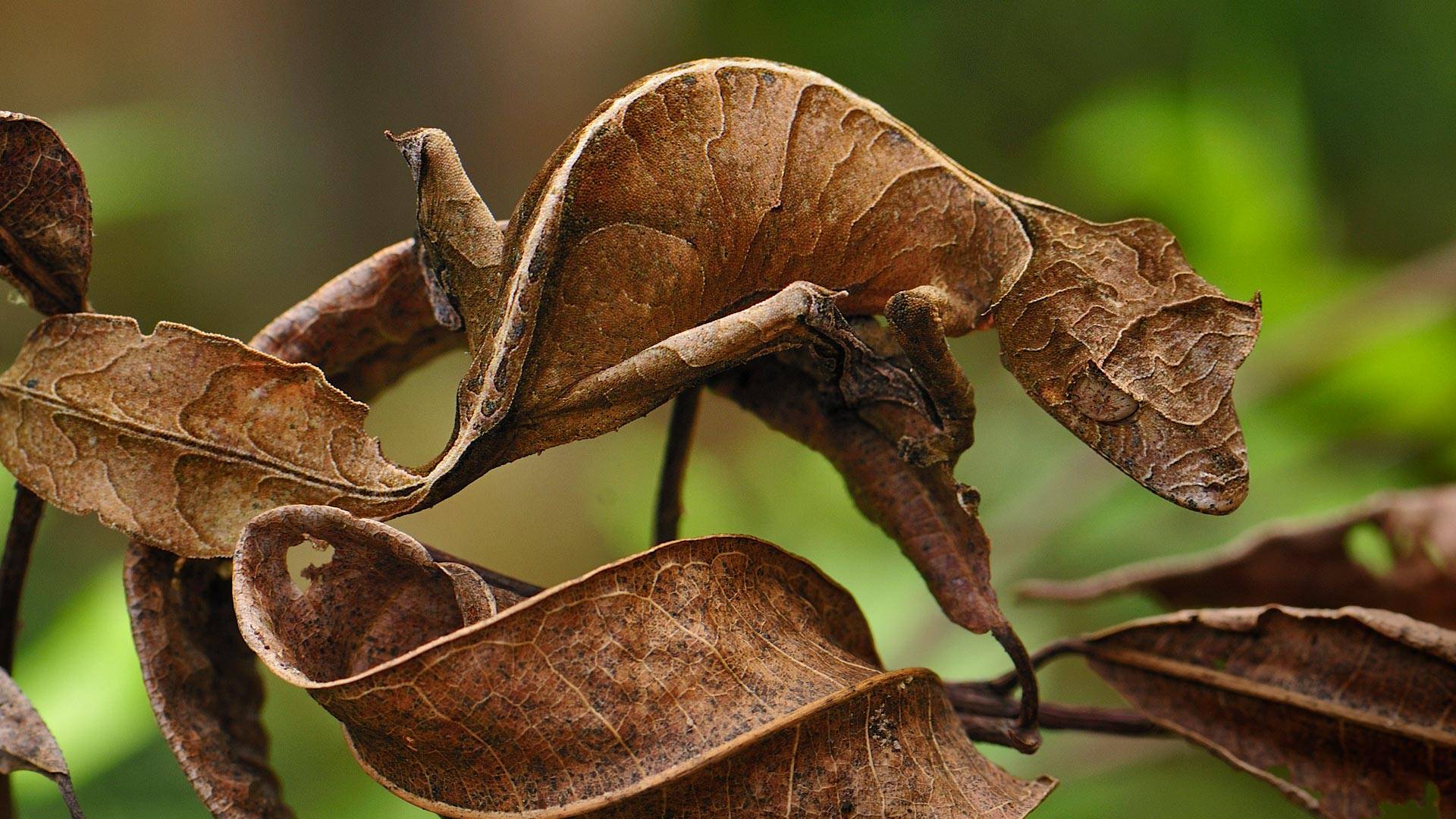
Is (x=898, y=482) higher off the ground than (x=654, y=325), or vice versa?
(x=654, y=325)

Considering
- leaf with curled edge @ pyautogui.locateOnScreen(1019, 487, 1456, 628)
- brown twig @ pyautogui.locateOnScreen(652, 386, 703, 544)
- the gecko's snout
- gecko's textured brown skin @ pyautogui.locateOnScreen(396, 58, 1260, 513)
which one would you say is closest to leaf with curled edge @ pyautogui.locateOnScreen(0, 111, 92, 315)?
gecko's textured brown skin @ pyautogui.locateOnScreen(396, 58, 1260, 513)

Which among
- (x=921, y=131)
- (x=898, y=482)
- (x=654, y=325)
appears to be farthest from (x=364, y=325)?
(x=921, y=131)

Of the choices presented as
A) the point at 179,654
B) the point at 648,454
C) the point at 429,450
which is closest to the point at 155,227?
the point at 429,450

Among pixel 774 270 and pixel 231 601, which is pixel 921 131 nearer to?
pixel 774 270

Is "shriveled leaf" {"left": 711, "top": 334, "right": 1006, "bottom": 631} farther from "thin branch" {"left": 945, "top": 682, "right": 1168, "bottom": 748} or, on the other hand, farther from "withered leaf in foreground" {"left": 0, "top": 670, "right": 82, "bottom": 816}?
"withered leaf in foreground" {"left": 0, "top": 670, "right": 82, "bottom": 816}

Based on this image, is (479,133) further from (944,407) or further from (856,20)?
(944,407)
